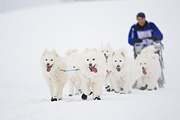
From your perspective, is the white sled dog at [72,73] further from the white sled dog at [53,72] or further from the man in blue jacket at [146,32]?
the man in blue jacket at [146,32]

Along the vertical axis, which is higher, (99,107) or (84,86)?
(84,86)

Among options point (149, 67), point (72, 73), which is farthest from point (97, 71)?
point (149, 67)

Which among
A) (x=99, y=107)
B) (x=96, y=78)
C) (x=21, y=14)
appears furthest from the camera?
(x=21, y=14)

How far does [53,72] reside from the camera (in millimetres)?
5355

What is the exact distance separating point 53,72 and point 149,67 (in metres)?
3.50

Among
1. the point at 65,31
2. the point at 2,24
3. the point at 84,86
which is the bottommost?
the point at 84,86

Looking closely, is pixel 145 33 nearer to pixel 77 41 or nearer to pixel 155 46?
pixel 155 46

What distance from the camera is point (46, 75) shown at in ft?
17.6

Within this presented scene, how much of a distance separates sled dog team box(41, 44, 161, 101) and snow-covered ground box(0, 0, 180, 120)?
0.62 metres

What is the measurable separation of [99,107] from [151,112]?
34.4 inches

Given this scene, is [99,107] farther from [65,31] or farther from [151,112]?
[65,31]

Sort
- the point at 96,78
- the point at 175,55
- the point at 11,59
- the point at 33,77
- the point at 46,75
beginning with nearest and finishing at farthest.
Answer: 1. the point at 96,78
2. the point at 46,75
3. the point at 33,77
4. the point at 175,55
5. the point at 11,59

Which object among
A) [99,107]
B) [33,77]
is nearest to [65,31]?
[33,77]

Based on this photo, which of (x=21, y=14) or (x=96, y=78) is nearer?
(x=96, y=78)
